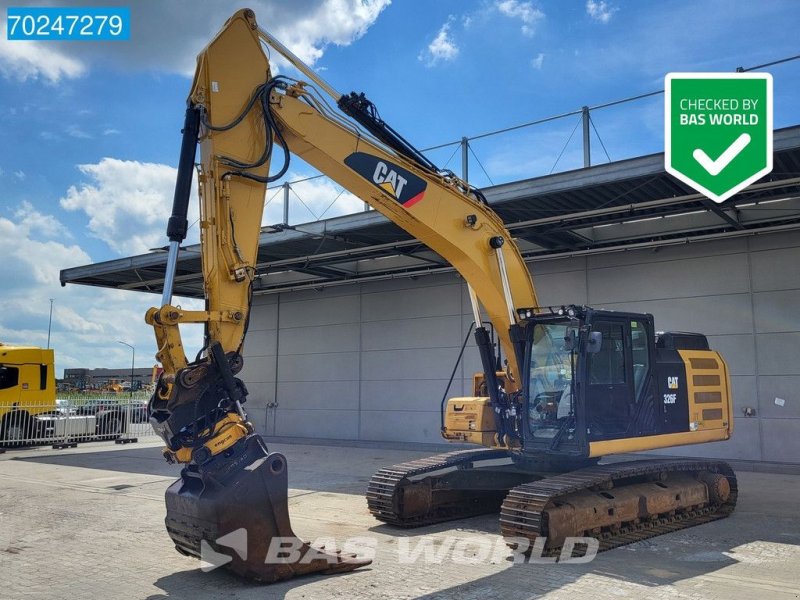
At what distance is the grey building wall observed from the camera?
1468 centimetres

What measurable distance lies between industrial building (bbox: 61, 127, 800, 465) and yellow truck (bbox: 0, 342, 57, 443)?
253cm

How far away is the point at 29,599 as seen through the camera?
6066 millimetres

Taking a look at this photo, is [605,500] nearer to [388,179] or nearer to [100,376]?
[388,179]

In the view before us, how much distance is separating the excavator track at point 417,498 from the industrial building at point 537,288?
552cm

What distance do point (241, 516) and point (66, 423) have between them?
17.4 m

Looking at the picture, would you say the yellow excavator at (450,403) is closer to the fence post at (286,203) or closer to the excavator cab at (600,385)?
the excavator cab at (600,385)

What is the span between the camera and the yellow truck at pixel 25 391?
67.2 ft

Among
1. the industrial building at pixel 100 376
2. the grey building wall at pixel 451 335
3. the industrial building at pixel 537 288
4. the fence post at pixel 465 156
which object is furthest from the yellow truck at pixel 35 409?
the industrial building at pixel 100 376

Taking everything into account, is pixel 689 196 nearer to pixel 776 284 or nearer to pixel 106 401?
pixel 776 284

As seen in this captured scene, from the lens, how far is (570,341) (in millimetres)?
8352

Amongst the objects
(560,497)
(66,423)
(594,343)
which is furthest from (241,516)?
(66,423)

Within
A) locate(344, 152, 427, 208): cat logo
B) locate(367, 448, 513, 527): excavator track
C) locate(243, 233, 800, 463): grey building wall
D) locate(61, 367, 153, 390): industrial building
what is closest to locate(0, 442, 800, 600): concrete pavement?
locate(367, 448, 513, 527): excavator track

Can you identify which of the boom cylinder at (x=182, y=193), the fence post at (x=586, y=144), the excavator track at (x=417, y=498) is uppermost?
the fence post at (x=586, y=144)

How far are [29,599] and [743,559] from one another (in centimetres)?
664
